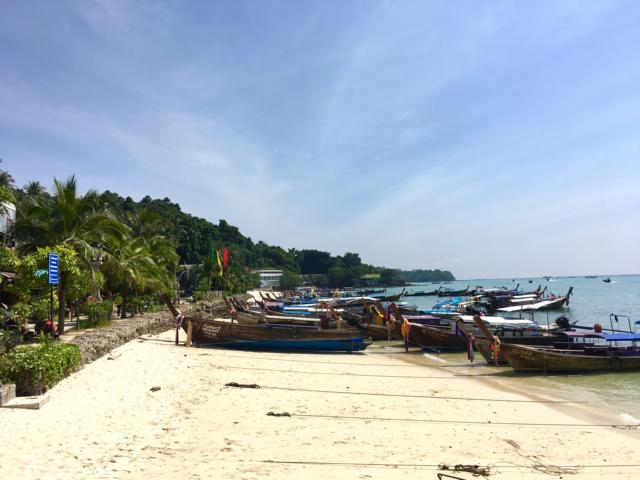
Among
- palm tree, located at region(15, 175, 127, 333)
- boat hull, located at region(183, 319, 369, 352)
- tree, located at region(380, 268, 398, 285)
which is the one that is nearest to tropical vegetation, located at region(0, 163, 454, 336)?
palm tree, located at region(15, 175, 127, 333)

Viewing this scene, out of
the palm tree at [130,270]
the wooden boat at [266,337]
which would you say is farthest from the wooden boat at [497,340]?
the palm tree at [130,270]

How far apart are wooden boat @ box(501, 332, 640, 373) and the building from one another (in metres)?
114

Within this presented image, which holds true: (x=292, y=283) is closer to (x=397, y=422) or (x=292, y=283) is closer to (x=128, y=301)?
(x=128, y=301)

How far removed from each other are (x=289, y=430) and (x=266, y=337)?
1417 cm

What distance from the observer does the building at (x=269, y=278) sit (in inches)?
5274

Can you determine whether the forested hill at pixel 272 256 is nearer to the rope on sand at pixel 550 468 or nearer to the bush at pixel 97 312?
the bush at pixel 97 312

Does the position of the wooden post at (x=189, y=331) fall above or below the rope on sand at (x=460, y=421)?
above

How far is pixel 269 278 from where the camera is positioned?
138250mm

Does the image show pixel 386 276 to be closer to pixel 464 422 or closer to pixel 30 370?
pixel 464 422

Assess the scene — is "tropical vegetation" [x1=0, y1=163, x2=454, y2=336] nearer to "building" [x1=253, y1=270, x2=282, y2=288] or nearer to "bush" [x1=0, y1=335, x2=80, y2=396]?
"bush" [x1=0, y1=335, x2=80, y2=396]

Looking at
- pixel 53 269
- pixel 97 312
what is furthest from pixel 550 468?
pixel 97 312

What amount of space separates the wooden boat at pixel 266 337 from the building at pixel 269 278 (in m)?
107

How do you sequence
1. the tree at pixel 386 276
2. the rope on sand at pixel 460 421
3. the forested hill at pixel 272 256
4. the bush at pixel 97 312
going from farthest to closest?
the tree at pixel 386 276, the forested hill at pixel 272 256, the bush at pixel 97 312, the rope on sand at pixel 460 421

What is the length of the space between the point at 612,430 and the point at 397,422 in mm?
5473
